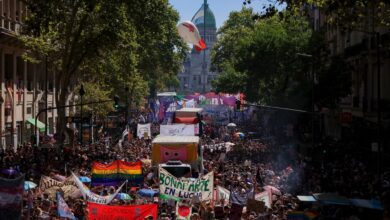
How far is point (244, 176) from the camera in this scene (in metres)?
26.2

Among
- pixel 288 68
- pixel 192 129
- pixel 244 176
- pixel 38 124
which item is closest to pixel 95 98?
pixel 38 124

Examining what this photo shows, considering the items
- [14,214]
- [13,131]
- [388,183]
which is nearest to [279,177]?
[388,183]

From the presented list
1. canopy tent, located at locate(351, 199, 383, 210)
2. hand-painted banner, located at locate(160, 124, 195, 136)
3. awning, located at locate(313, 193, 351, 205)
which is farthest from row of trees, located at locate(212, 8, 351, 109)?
canopy tent, located at locate(351, 199, 383, 210)

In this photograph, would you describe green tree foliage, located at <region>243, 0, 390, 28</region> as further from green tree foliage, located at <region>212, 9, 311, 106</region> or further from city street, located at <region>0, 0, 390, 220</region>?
green tree foliage, located at <region>212, 9, 311, 106</region>

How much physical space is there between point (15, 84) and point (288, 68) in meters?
21.2

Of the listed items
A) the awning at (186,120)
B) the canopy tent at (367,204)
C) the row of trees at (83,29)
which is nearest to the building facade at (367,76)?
the row of trees at (83,29)

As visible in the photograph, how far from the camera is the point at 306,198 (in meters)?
18.4

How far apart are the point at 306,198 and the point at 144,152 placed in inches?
685

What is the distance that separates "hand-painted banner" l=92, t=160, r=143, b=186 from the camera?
22.5 m

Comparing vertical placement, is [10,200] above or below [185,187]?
above

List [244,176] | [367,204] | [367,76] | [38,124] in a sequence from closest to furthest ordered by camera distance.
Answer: [367,204] < [244,176] < [367,76] < [38,124]

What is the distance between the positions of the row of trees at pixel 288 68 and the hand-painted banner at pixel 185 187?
21.6m

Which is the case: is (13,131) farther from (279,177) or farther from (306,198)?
(306,198)

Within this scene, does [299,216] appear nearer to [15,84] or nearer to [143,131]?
[143,131]
